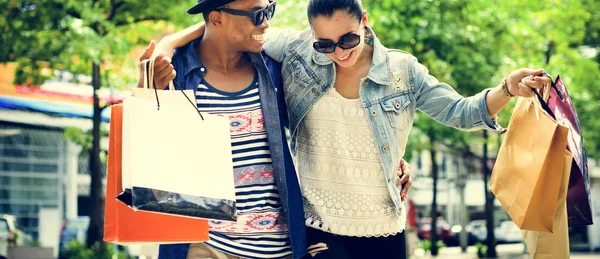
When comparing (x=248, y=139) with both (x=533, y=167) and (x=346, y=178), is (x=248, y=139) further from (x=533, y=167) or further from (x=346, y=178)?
(x=533, y=167)

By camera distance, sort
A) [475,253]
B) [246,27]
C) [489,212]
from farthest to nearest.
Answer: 1. [475,253]
2. [489,212]
3. [246,27]

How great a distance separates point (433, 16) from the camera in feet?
47.6

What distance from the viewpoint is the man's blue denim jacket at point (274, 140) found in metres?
3.35

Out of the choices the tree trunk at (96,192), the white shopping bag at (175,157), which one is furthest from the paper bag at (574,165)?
the tree trunk at (96,192)

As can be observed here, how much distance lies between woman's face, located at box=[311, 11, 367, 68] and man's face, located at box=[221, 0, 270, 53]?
0.24 m

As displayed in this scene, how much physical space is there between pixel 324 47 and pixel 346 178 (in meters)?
0.57

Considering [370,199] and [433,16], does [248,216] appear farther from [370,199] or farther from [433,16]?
[433,16]

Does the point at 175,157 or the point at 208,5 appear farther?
the point at 208,5

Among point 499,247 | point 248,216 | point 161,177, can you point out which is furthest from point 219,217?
point 499,247

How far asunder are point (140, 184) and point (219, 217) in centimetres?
33

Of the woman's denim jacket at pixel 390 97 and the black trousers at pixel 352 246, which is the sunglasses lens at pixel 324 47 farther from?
the black trousers at pixel 352 246

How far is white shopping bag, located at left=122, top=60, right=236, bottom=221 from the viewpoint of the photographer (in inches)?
105

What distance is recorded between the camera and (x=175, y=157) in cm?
280

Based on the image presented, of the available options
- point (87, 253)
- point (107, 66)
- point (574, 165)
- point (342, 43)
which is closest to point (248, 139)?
point (342, 43)
